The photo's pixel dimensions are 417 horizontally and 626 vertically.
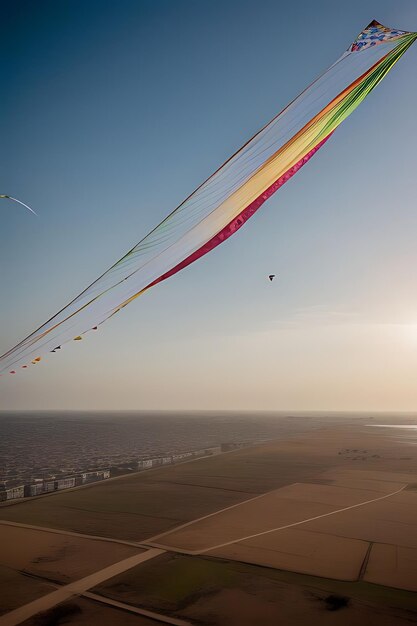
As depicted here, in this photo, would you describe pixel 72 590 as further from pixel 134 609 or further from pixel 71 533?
pixel 71 533

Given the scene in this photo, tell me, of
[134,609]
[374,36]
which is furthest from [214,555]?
[374,36]

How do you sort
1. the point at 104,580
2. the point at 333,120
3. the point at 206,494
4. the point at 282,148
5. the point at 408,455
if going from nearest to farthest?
the point at 282,148, the point at 333,120, the point at 104,580, the point at 206,494, the point at 408,455

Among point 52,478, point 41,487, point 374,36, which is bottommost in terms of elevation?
point 52,478

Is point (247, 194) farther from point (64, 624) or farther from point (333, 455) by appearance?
point (333, 455)

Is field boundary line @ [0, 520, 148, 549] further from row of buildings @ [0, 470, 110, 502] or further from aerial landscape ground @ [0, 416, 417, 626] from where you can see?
row of buildings @ [0, 470, 110, 502]

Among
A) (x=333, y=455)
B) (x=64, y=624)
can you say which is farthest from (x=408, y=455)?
(x=64, y=624)

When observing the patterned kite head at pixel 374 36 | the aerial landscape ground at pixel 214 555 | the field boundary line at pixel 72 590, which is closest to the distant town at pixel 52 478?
the aerial landscape ground at pixel 214 555

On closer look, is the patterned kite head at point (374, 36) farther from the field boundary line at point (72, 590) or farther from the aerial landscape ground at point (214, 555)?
the field boundary line at point (72, 590)
